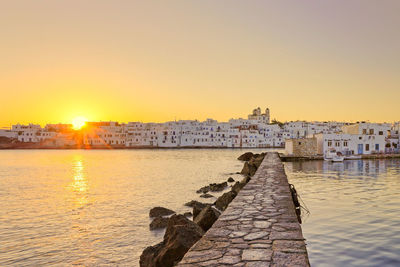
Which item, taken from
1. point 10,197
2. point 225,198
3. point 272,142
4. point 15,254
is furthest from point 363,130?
point 272,142

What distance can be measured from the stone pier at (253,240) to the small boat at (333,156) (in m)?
44.8

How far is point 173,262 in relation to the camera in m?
7.05

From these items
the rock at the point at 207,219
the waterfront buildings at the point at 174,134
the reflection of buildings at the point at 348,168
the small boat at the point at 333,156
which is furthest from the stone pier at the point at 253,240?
the waterfront buildings at the point at 174,134

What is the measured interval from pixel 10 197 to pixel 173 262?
68.6 feet

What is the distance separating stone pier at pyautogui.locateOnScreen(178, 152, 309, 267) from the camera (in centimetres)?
480

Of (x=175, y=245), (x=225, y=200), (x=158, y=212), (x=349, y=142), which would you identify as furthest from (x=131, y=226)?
(x=349, y=142)

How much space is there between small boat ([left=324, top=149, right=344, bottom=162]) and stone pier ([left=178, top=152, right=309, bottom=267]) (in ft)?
147

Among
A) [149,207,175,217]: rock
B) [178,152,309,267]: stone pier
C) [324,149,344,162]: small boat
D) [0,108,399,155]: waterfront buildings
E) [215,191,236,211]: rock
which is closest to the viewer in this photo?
[178,152,309,267]: stone pier

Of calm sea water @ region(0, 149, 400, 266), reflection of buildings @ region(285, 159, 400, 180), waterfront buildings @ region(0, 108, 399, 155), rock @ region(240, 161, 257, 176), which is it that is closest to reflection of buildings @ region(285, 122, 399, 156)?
reflection of buildings @ region(285, 159, 400, 180)

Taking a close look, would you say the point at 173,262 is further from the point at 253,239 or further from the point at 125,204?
the point at 125,204

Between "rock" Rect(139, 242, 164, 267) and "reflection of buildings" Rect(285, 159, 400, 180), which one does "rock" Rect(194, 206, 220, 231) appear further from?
"reflection of buildings" Rect(285, 159, 400, 180)

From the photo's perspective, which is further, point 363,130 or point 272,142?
point 272,142

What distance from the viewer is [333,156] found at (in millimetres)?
50531

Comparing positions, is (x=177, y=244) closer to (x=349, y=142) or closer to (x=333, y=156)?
(x=333, y=156)
